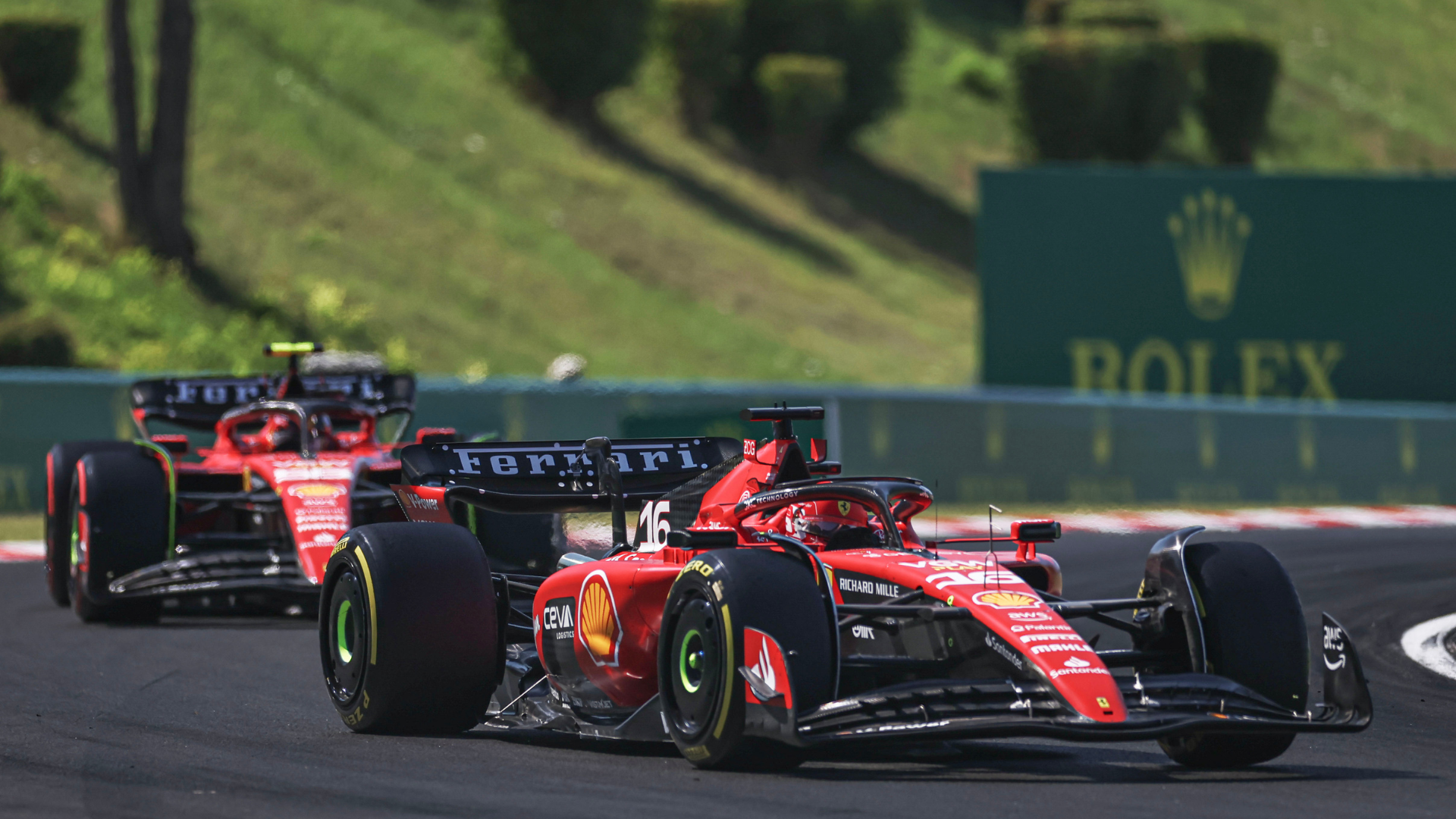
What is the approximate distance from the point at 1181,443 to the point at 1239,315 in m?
2.84

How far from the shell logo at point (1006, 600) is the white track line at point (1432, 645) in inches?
158

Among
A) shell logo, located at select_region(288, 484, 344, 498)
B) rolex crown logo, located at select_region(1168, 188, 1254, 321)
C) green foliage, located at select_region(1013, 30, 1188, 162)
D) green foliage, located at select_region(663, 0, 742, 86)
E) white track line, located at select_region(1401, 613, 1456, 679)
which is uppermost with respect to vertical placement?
green foliage, located at select_region(663, 0, 742, 86)

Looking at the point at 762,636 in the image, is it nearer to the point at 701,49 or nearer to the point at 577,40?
the point at 577,40

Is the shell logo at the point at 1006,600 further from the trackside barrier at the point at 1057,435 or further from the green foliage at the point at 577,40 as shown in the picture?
the green foliage at the point at 577,40

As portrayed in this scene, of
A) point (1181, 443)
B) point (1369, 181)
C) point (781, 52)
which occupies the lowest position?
point (1181, 443)

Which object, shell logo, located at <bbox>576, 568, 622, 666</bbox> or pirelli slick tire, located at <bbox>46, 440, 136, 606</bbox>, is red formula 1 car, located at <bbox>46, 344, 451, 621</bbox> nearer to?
Answer: pirelli slick tire, located at <bbox>46, 440, 136, 606</bbox>

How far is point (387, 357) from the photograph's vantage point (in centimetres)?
2841

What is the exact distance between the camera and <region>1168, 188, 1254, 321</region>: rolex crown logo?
21.3m

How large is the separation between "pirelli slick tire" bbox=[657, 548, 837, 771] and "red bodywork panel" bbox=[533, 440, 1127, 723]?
0.29ft

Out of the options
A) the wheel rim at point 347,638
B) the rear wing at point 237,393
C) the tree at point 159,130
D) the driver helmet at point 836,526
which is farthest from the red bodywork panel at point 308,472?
the tree at point 159,130

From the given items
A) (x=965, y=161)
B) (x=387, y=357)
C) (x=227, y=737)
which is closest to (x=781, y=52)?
(x=965, y=161)

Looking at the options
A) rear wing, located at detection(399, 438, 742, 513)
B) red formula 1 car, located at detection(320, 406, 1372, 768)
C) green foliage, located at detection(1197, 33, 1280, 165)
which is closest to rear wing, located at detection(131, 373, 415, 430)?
rear wing, located at detection(399, 438, 742, 513)

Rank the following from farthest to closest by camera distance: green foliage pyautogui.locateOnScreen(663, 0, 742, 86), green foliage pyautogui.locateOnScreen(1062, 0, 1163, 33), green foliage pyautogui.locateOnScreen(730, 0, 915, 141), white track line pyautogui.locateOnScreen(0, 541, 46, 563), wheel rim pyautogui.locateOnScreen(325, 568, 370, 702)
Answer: green foliage pyautogui.locateOnScreen(1062, 0, 1163, 33) → green foliage pyautogui.locateOnScreen(730, 0, 915, 141) → green foliage pyautogui.locateOnScreen(663, 0, 742, 86) → white track line pyautogui.locateOnScreen(0, 541, 46, 563) → wheel rim pyautogui.locateOnScreen(325, 568, 370, 702)

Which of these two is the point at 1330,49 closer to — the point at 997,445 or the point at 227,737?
the point at 997,445
